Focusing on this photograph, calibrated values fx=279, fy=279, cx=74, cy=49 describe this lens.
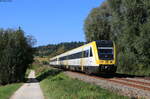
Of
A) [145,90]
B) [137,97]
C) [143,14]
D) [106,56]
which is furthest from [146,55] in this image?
[137,97]

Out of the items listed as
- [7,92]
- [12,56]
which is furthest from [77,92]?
[12,56]

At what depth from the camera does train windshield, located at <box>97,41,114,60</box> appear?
2438cm

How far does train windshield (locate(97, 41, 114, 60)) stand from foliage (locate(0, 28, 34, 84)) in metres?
11.4

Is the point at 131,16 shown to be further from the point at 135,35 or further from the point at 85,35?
the point at 85,35

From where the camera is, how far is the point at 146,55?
3033cm

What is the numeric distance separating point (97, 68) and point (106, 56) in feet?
4.53

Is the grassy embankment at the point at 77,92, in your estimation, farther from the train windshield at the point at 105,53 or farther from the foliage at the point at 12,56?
the foliage at the point at 12,56

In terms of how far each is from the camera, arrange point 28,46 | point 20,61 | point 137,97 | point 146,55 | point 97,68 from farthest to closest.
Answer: point 28,46 → point 20,61 → point 146,55 → point 97,68 → point 137,97

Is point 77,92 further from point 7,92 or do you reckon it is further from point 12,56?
point 12,56

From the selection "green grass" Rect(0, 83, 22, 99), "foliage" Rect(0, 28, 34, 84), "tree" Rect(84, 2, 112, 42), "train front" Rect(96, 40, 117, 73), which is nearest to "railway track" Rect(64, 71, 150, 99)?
"train front" Rect(96, 40, 117, 73)

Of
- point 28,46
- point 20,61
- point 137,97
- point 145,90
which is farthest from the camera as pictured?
point 28,46

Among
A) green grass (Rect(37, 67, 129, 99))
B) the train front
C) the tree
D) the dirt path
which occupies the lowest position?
the dirt path

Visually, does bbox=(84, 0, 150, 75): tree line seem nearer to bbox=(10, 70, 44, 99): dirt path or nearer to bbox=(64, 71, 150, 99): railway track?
bbox=(64, 71, 150, 99): railway track

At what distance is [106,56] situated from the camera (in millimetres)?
24422
